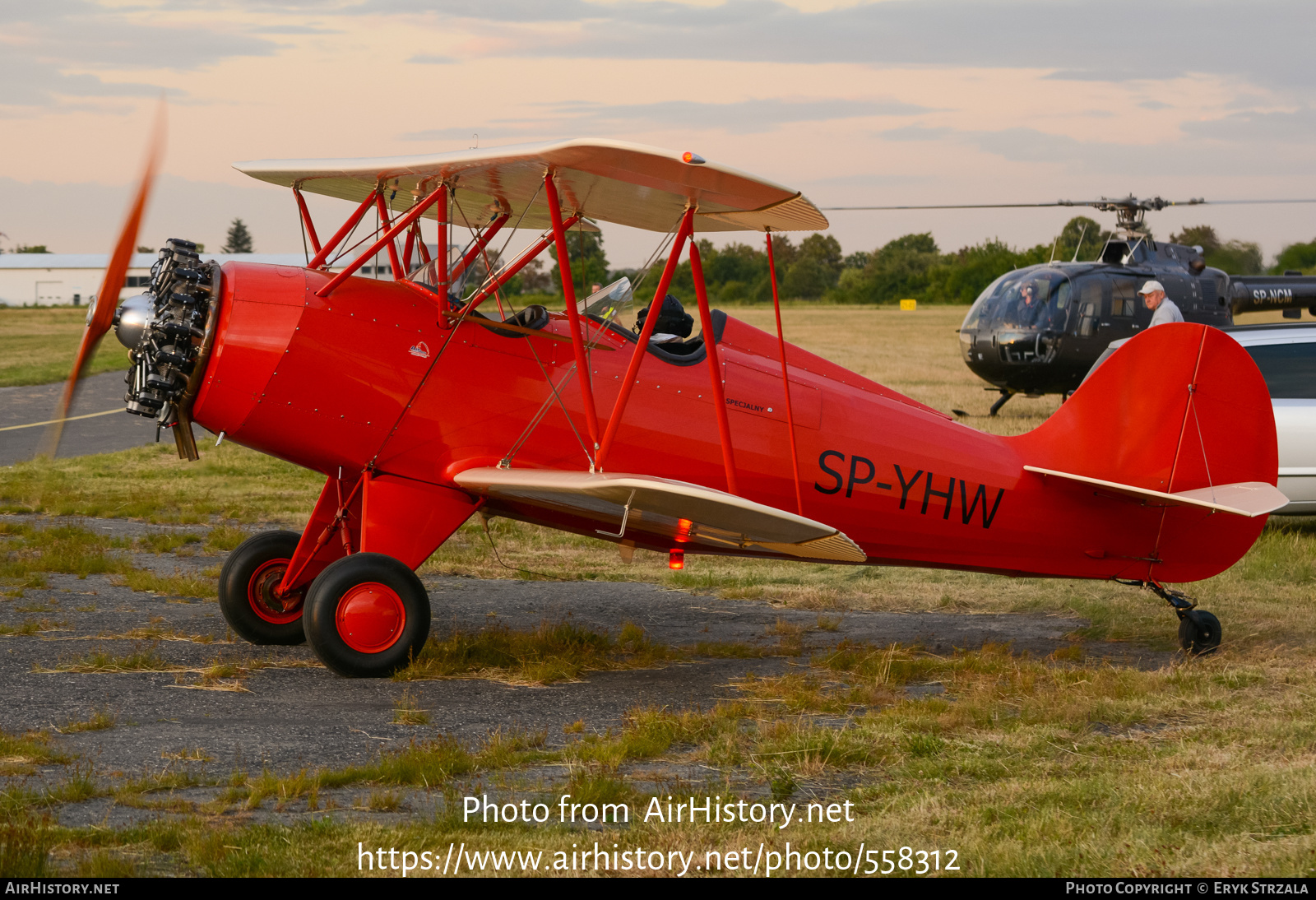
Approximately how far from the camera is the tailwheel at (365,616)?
6.40 m

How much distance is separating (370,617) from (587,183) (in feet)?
8.73

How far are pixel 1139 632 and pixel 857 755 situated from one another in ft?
12.8

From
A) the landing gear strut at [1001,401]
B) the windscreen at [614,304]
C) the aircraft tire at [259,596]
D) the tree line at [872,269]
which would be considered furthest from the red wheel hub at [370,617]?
the tree line at [872,269]

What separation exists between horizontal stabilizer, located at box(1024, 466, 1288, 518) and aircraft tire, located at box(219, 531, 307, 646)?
4812 mm

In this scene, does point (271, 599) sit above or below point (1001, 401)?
below

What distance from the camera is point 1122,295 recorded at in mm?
18562

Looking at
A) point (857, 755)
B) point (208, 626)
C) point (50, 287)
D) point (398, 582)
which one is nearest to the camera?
point (857, 755)

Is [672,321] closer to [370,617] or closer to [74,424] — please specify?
[370,617]

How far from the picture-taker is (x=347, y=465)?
698cm

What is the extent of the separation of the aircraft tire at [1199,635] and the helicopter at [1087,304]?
449 inches

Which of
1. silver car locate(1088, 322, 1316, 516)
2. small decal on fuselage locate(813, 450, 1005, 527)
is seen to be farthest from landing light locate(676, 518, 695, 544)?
silver car locate(1088, 322, 1316, 516)

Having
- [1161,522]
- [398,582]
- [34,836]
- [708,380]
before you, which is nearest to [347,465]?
[398,582]

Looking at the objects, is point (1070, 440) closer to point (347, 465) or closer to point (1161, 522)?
point (1161, 522)

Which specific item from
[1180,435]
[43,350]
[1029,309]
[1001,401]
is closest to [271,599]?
[1180,435]
